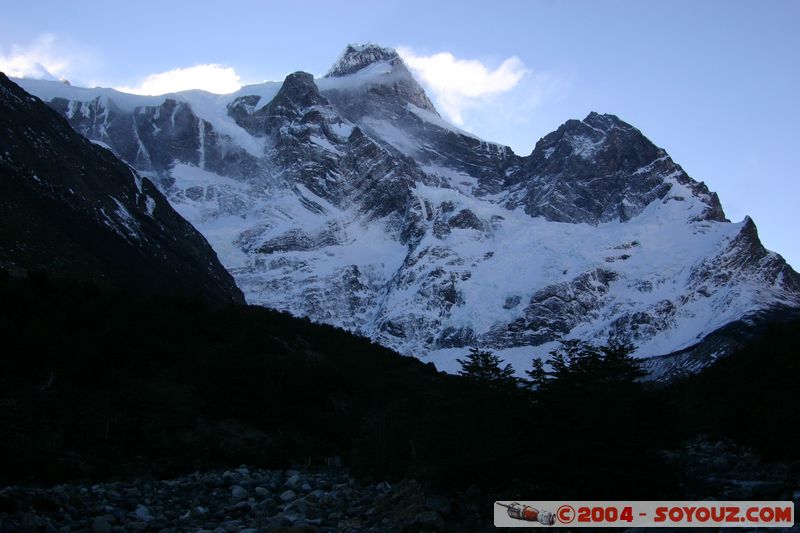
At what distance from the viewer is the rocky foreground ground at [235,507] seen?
2089cm

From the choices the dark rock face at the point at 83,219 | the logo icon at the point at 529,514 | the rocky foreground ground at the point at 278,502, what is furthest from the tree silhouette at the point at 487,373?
the dark rock face at the point at 83,219

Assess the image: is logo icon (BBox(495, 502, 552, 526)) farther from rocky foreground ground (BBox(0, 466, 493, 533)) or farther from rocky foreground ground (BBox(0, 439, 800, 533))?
rocky foreground ground (BBox(0, 466, 493, 533))

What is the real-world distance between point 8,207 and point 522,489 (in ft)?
187

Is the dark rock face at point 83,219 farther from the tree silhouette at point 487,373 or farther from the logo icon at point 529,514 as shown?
the logo icon at point 529,514

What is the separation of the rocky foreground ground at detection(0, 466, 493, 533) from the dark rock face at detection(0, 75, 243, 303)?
34831 mm

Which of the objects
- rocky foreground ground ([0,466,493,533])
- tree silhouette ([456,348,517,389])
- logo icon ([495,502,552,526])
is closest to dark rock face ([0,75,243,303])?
rocky foreground ground ([0,466,493,533])

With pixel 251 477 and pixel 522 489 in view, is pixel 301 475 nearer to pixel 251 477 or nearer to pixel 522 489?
pixel 251 477

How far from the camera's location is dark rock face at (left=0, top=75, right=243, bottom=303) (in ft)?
219

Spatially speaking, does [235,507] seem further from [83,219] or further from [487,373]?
[83,219]

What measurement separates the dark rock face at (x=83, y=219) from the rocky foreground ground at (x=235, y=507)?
3483 centimetres

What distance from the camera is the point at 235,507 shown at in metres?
23.8

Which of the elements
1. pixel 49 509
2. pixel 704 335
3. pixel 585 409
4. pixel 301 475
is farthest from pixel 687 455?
pixel 704 335

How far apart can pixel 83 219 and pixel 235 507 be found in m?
63.5

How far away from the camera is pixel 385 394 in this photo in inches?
1860
